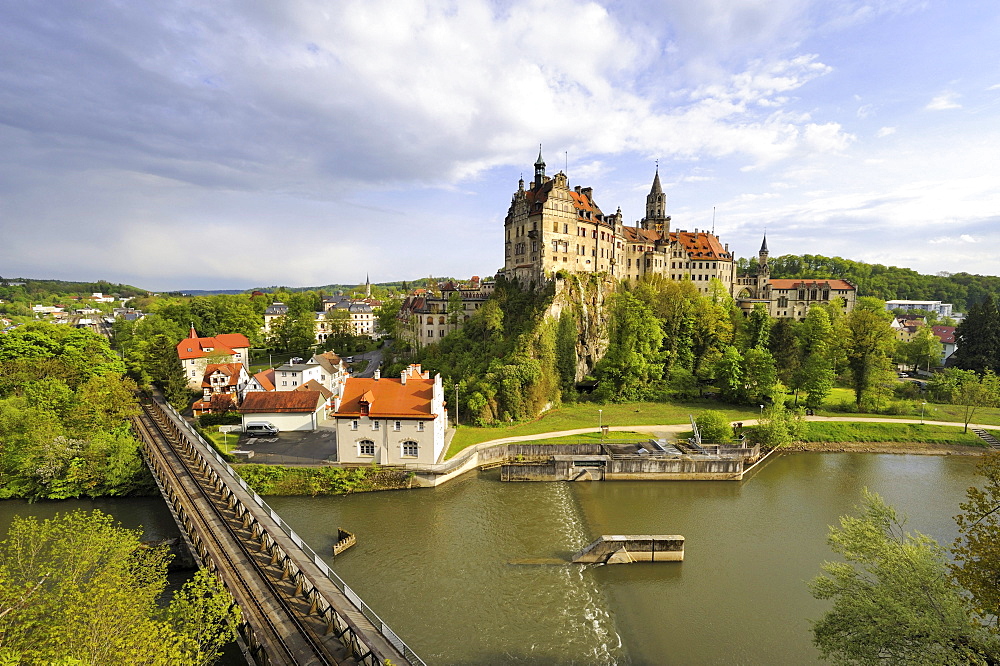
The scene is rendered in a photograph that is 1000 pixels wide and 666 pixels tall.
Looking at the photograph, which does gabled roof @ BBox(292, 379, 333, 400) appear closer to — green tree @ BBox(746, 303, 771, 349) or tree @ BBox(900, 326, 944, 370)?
green tree @ BBox(746, 303, 771, 349)

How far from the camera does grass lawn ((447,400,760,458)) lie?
37.6 meters

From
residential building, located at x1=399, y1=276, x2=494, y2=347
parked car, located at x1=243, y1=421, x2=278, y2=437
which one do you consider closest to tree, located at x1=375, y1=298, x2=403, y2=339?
residential building, located at x1=399, y1=276, x2=494, y2=347

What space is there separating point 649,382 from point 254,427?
137 feet

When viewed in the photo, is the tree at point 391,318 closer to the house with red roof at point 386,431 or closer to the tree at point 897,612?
the house with red roof at point 386,431

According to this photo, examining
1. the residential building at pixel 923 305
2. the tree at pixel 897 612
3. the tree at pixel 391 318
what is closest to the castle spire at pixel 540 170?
the tree at pixel 391 318

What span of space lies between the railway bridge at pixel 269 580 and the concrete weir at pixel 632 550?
1044 cm

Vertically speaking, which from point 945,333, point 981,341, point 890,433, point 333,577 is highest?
point 981,341

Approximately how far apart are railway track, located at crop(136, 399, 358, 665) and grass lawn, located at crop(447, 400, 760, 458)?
15.7 m

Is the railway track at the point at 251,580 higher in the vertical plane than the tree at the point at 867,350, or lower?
lower

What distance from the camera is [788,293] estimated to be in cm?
7100

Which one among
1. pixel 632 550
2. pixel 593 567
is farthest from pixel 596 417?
pixel 593 567

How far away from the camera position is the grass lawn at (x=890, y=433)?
38.6 m

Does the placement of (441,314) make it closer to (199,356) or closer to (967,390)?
(199,356)

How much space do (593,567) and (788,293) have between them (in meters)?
67.4
